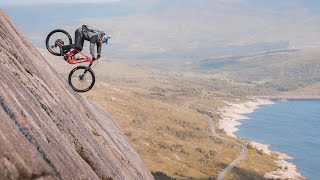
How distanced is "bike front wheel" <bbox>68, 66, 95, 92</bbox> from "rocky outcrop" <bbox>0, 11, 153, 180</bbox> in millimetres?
611

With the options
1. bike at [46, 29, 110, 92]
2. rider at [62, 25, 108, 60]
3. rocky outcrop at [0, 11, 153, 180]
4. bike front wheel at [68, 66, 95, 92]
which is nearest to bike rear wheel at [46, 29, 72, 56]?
bike at [46, 29, 110, 92]

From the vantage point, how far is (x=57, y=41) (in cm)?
2786

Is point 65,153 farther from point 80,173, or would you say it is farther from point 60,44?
point 60,44

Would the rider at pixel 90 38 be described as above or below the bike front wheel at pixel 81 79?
above

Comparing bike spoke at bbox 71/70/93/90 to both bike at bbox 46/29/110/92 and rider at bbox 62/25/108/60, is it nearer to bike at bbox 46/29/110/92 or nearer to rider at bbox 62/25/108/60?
bike at bbox 46/29/110/92

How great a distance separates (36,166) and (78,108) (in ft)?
40.6

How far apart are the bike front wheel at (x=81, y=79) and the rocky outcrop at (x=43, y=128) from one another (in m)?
0.61

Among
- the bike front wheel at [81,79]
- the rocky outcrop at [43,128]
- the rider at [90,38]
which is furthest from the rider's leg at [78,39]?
the rocky outcrop at [43,128]

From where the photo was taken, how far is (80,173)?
743 inches

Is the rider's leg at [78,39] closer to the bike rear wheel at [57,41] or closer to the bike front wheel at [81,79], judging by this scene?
the bike rear wheel at [57,41]

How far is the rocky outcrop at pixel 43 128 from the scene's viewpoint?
603 inches

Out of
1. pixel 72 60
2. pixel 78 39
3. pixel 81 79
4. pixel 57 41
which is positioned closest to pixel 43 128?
pixel 78 39

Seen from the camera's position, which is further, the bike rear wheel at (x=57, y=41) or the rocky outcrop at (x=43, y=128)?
the bike rear wheel at (x=57, y=41)

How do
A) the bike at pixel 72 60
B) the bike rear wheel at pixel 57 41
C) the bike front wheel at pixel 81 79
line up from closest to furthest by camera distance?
the bike at pixel 72 60 → the bike rear wheel at pixel 57 41 → the bike front wheel at pixel 81 79
